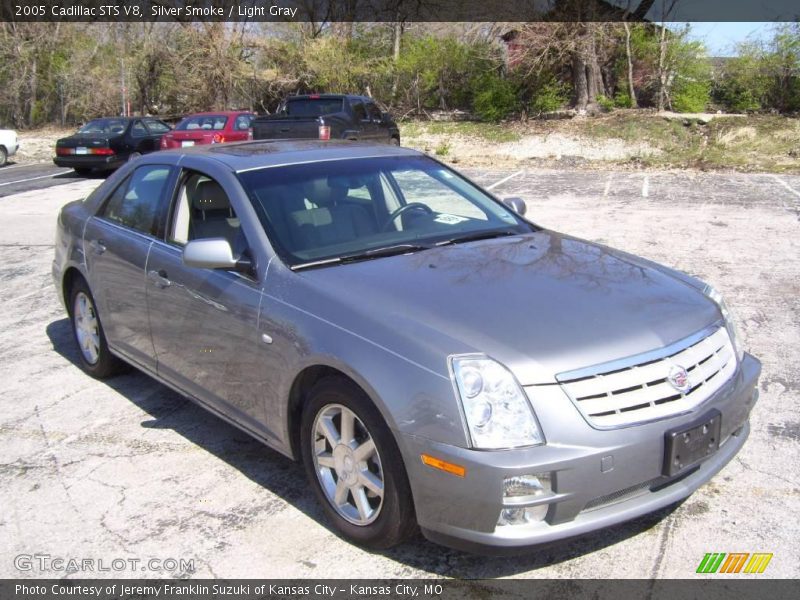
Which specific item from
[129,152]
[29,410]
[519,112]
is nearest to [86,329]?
[29,410]

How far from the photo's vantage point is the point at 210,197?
4500 mm

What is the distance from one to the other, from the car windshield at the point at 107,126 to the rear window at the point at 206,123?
2.02m

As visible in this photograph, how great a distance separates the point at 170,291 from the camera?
448 cm

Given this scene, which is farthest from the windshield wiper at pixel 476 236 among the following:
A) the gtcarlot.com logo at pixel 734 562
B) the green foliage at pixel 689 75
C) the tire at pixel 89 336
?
the green foliage at pixel 689 75

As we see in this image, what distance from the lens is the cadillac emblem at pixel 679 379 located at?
315cm

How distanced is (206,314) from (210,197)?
0.72 metres

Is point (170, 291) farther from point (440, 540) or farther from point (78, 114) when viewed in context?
point (78, 114)

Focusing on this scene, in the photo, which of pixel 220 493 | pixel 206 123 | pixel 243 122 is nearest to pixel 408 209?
pixel 220 493

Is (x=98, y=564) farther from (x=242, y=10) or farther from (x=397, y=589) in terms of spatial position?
(x=242, y=10)

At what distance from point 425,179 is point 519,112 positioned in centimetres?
2270

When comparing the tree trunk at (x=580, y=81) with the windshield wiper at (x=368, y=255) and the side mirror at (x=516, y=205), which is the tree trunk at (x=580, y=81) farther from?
Result: the windshield wiper at (x=368, y=255)

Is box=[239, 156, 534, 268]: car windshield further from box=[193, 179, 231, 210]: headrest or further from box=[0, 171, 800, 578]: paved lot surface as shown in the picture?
box=[0, 171, 800, 578]: paved lot surface

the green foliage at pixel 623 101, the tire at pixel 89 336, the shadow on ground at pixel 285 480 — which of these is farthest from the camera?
the green foliage at pixel 623 101

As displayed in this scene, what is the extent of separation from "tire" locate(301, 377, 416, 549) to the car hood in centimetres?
31
